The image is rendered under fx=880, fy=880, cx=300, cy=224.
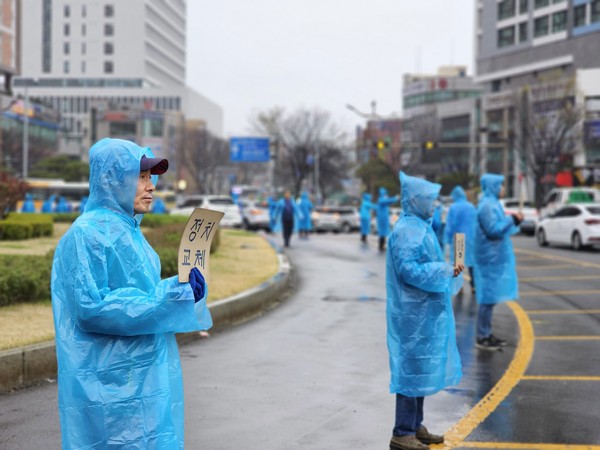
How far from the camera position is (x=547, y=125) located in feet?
177

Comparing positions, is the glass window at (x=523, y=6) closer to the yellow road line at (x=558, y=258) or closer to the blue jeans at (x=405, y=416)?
the yellow road line at (x=558, y=258)

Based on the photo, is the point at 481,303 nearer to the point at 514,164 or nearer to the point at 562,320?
the point at 562,320

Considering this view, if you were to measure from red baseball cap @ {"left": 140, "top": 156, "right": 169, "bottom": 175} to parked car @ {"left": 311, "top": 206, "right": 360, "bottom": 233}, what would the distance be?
40.6 meters

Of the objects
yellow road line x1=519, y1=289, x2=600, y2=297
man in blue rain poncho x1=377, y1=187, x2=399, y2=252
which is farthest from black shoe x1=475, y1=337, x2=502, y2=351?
man in blue rain poncho x1=377, y1=187, x2=399, y2=252

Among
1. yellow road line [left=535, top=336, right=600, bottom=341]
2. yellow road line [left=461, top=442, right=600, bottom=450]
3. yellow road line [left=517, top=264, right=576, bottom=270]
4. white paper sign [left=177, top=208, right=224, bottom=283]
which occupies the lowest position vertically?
yellow road line [left=517, top=264, right=576, bottom=270]

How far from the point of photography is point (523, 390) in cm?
764

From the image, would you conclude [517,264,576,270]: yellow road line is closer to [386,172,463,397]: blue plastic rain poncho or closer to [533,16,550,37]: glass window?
[386,172,463,397]: blue plastic rain poncho

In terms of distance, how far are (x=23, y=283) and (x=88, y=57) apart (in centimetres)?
12911

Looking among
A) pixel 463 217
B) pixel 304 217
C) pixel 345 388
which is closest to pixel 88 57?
pixel 304 217

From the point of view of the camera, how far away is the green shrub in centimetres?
1019

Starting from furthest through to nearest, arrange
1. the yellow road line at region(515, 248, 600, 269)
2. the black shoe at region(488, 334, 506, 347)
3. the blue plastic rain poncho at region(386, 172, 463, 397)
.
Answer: the yellow road line at region(515, 248, 600, 269), the black shoe at region(488, 334, 506, 347), the blue plastic rain poncho at region(386, 172, 463, 397)

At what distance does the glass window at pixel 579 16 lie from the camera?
66.5m

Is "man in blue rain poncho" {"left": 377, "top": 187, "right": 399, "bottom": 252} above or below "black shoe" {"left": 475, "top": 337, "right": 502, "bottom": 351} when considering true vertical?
above

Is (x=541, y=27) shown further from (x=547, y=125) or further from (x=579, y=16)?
(x=547, y=125)
